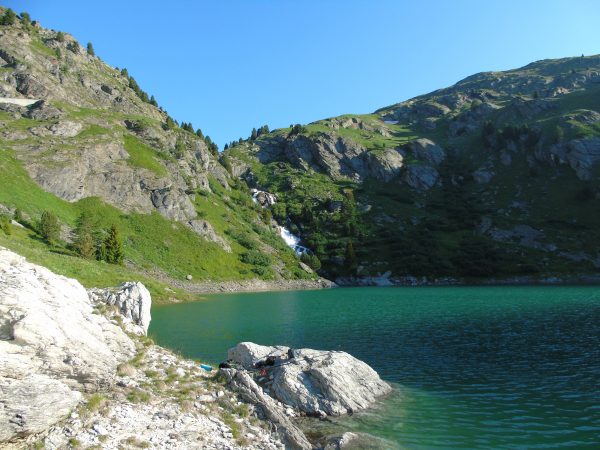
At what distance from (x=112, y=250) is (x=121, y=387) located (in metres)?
70.2

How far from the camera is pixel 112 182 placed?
371 ft

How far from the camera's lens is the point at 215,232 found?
4769 inches

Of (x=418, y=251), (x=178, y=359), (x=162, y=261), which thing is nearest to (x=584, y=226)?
(x=418, y=251)

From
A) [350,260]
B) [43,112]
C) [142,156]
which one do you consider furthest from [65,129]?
[350,260]

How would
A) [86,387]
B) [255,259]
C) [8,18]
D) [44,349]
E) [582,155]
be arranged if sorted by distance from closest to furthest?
[44,349] → [86,387] → [255,259] → [8,18] → [582,155]

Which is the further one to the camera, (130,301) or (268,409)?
(130,301)

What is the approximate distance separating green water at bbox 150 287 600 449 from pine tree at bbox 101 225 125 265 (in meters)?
24.1

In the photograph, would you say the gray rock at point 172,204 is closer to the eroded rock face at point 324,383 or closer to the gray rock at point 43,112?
the gray rock at point 43,112

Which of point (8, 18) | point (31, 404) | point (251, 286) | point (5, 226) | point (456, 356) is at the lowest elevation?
point (251, 286)

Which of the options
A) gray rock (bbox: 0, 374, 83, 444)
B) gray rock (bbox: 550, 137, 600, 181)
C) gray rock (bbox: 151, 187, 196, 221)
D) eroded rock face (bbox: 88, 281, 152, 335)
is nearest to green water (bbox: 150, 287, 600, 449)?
eroded rock face (bbox: 88, 281, 152, 335)

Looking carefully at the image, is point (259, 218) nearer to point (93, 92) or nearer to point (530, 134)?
point (93, 92)

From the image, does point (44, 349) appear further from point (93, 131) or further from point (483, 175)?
point (483, 175)

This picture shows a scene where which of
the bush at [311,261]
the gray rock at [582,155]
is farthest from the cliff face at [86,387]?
the gray rock at [582,155]

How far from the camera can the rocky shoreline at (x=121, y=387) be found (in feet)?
44.1
